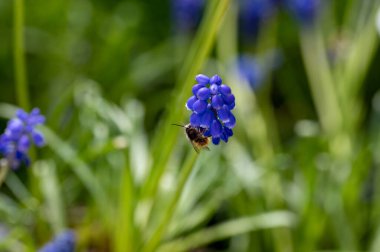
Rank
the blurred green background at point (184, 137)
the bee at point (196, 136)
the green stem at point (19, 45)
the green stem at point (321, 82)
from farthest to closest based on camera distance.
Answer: the green stem at point (321, 82), the blurred green background at point (184, 137), the green stem at point (19, 45), the bee at point (196, 136)

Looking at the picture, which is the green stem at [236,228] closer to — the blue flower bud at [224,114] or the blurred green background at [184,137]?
the blurred green background at [184,137]

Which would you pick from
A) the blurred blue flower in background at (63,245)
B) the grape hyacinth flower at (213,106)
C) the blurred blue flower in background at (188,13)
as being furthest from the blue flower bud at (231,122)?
the blurred blue flower in background at (188,13)

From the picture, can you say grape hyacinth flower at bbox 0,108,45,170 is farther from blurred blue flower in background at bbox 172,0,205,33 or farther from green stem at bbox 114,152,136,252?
blurred blue flower in background at bbox 172,0,205,33

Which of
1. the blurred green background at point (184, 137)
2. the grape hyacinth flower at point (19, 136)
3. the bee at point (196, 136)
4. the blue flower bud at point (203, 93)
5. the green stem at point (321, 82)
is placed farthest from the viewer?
the green stem at point (321, 82)

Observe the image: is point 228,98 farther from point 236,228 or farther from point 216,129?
point 236,228

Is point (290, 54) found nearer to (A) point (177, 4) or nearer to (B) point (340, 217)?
(A) point (177, 4)

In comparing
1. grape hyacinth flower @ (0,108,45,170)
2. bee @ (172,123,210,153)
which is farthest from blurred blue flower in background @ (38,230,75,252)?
bee @ (172,123,210,153)

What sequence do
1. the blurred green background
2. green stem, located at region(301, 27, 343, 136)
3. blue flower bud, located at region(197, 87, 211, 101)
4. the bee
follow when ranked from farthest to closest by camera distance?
green stem, located at region(301, 27, 343, 136) < the blurred green background < the bee < blue flower bud, located at region(197, 87, 211, 101)
